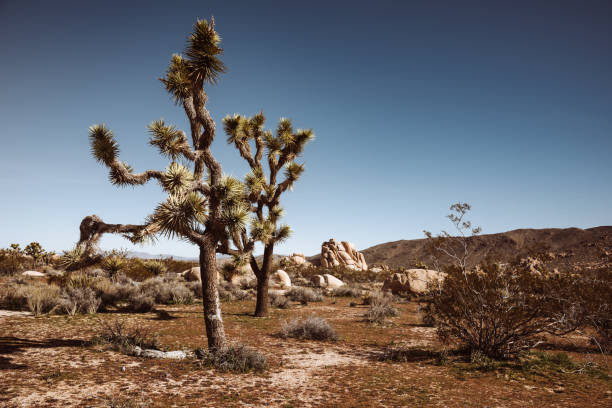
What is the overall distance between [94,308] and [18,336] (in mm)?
3889

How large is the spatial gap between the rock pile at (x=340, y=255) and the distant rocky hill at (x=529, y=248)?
4.69m

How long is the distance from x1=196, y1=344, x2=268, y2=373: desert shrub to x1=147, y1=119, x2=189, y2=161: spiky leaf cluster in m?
5.05

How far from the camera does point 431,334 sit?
36.7 feet

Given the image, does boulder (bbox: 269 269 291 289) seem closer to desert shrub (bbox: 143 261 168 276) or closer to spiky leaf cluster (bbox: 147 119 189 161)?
desert shrub (bbox: 143 261 168 276)

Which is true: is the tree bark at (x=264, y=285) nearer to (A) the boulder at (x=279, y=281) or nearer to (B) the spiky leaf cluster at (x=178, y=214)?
(B) the spiky leaf cluster at (x=178, y=214)

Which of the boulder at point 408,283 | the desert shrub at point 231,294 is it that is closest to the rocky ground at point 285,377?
the desert shrub at point 231,294

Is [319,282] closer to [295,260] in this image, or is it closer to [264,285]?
[264,285]

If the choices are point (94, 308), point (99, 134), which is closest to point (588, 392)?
point (99, 134)

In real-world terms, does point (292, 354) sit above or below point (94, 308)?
below

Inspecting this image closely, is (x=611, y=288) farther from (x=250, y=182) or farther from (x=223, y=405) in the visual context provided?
(x=250, y=182)

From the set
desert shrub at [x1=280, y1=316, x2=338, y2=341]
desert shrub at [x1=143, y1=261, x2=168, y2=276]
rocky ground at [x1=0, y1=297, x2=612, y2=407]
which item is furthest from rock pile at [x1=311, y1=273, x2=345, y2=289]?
rocky ground at [x1=0, y1=297, x2=612, y2=407]

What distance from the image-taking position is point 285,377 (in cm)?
657

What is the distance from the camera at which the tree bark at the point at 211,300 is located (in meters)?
7.25

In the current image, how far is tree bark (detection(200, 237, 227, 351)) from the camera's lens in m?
7.25
